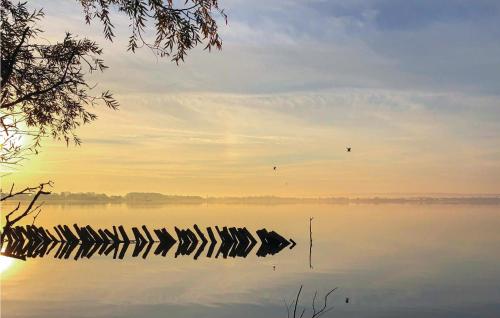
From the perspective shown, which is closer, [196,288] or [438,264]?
[196,288]

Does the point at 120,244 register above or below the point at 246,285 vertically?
above

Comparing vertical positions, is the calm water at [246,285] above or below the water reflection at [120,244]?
below

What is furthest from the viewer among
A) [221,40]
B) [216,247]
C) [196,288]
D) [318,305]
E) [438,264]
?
[216,247]

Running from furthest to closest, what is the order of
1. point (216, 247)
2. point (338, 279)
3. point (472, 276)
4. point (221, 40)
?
point (216, 247) → point (472, 276) → point (338, 279) → point (221, 40)

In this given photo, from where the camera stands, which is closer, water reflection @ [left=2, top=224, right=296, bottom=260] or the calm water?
the calm water

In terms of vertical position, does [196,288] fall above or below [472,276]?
below

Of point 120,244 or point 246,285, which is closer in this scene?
point 246,285

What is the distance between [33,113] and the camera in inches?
387

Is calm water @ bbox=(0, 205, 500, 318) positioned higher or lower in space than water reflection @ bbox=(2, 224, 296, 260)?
lower

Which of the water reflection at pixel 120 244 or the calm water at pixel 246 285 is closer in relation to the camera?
the calm water at pixel 246 285

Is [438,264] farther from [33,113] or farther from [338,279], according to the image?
[33,113]

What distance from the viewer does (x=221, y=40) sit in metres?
8.01

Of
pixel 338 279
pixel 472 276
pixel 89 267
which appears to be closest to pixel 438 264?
pixel 472 276

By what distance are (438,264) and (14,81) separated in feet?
117
